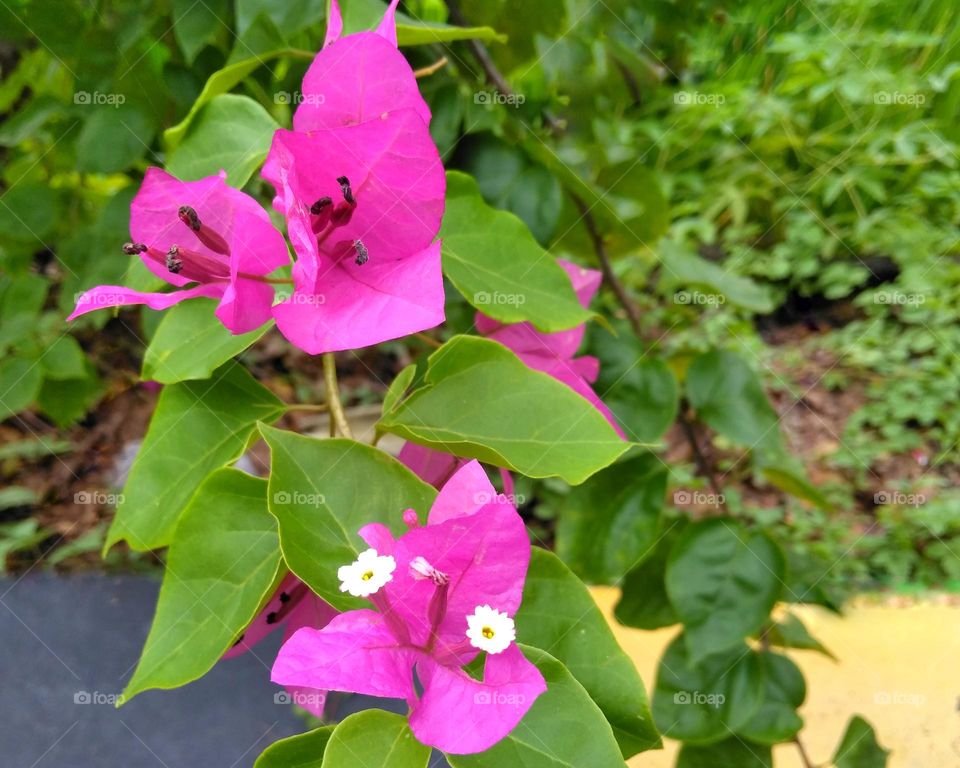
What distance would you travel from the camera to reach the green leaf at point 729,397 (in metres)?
0.90

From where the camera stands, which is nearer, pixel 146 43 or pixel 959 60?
pixel 146 43

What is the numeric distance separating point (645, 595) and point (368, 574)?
0.65m

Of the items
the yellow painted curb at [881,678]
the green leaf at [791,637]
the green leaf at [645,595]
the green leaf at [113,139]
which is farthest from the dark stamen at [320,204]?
the yellow painted curb at [881,678]

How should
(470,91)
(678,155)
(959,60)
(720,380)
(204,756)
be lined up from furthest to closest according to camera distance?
(678,155)
(959,60)
(204,756)
(720,380)
(470,91)

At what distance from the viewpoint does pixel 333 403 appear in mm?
549

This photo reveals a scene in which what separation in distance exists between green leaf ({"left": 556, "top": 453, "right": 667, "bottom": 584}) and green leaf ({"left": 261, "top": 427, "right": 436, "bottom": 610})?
A: 467 millimetres

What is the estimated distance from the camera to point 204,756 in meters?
1.25

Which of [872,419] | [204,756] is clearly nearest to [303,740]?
[204,756]

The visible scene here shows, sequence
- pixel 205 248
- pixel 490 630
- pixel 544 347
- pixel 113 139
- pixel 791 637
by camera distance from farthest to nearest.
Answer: pixel 791 637 → pixel 113 139 → pixel 544 347 → pixel 205 248 → pixel 490 630

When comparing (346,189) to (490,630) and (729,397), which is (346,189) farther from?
(729,397)

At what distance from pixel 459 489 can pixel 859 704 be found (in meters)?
1.28

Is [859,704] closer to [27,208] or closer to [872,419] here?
[872,419]

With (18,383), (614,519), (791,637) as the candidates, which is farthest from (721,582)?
(18,383)

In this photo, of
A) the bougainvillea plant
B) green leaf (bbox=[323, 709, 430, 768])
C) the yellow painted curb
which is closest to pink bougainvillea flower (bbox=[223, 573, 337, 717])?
the bougainvillea plant
